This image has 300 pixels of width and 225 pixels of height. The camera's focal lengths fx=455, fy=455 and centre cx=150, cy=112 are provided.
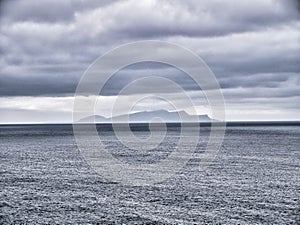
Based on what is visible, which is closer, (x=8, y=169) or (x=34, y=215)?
(x=34, y=215)

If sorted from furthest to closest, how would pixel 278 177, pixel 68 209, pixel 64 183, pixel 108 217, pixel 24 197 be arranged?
pixel 278 177, pixel 64 183, pixel 24 197, pixel 68 209, pixel 108 217

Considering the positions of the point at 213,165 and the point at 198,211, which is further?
the point at 213,165

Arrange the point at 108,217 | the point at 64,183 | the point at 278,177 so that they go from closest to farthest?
1. the point at 108,217
2. the point at 64,183
3. the point at 278,177

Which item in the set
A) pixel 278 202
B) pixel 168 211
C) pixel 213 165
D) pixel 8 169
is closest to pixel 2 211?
pixel 168 211

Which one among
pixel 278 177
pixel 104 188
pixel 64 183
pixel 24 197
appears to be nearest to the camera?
pixel 24 197

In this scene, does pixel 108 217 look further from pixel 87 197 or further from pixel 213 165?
pixel 213 165

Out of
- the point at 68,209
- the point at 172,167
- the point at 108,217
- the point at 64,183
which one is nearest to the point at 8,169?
the point at 64,183

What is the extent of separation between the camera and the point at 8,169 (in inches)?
3420

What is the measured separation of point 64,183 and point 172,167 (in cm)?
2857

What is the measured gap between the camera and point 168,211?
46.1 m

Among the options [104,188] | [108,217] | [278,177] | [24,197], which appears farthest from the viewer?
[278,177]

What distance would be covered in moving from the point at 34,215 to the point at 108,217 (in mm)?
7276

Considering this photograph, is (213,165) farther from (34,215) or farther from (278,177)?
(34,215)

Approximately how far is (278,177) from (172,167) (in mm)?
23757
